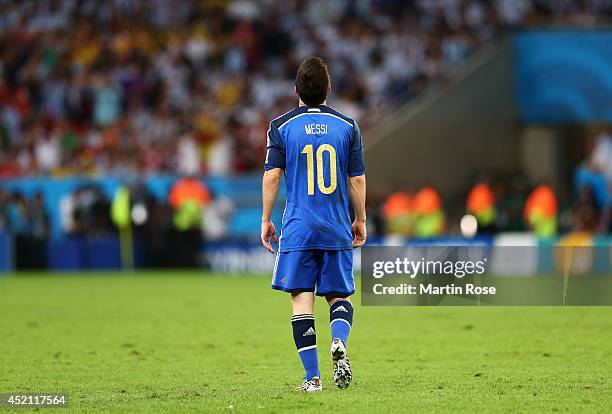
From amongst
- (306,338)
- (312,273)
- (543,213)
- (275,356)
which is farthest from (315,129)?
(543,213)

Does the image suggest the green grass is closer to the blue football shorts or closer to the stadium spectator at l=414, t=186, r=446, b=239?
the blue football shorts

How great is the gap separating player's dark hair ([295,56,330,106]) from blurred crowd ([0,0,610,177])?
19891 mm

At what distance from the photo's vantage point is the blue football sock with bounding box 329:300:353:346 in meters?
8.96

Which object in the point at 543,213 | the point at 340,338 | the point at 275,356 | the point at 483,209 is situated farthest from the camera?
the point at 483,209

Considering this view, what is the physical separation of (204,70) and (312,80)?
22.9 metres

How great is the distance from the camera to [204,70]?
3169 centimetres

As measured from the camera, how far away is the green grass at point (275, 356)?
888cm

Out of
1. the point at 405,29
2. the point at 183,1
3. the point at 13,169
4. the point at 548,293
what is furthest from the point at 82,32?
the point at 548,293

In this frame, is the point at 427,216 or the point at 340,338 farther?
the point at 427,216

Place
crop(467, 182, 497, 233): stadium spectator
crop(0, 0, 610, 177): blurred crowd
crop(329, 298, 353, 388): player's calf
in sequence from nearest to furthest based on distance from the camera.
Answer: crop(329, 298, 353, 388): player's calf < crop(467, 182, 497, 233): stadium spectator < crop(0, 0, 610, 177): blurred crowd

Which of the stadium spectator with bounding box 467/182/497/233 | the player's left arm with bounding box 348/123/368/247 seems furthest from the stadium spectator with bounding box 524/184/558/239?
the player's left arm with bounding box 348/123/368/247

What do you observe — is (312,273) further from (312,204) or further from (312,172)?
(312,172)

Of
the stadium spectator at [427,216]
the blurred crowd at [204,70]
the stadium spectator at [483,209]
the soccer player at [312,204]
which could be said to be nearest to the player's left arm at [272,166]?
the soccer player at [312,204]

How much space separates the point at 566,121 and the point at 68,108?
11979 mm
